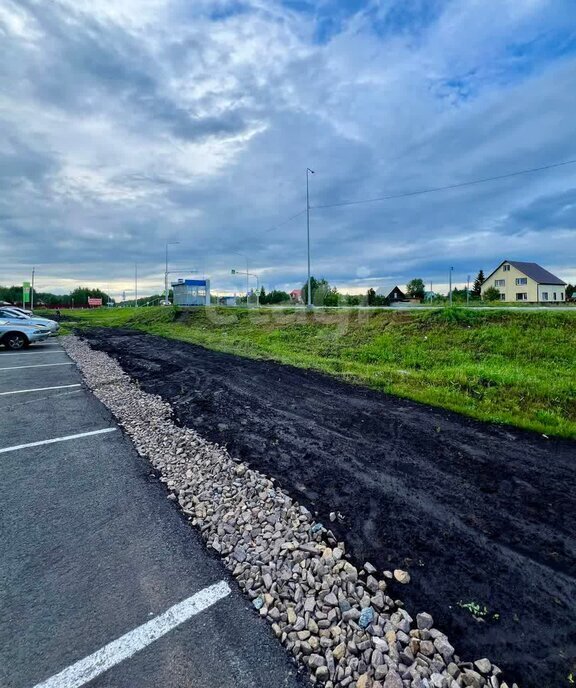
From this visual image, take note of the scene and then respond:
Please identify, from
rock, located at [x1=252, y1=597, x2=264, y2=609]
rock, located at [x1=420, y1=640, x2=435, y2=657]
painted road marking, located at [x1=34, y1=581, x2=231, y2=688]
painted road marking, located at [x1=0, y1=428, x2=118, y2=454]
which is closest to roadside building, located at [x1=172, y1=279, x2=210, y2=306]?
painted road marking, located at [x1=0, y1=428, x2=118, y2=454]

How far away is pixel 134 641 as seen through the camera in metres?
2.14

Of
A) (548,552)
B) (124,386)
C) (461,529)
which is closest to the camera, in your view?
(548,552)

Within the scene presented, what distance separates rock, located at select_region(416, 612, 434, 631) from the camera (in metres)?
2.20

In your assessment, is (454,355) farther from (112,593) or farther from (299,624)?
(112,593)

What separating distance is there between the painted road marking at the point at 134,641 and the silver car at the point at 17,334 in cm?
1743

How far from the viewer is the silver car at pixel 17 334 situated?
600 inches

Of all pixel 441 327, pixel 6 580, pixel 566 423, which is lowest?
pixel 6 580

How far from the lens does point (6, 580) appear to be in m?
2.63

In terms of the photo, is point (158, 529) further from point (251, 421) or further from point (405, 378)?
point (405, 378)

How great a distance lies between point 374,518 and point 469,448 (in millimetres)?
2250

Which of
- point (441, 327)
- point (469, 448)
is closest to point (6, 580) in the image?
point (469, 448)

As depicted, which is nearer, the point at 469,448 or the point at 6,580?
the point at 6,580

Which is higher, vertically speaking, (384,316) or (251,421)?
(384,316)

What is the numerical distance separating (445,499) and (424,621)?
154cm
